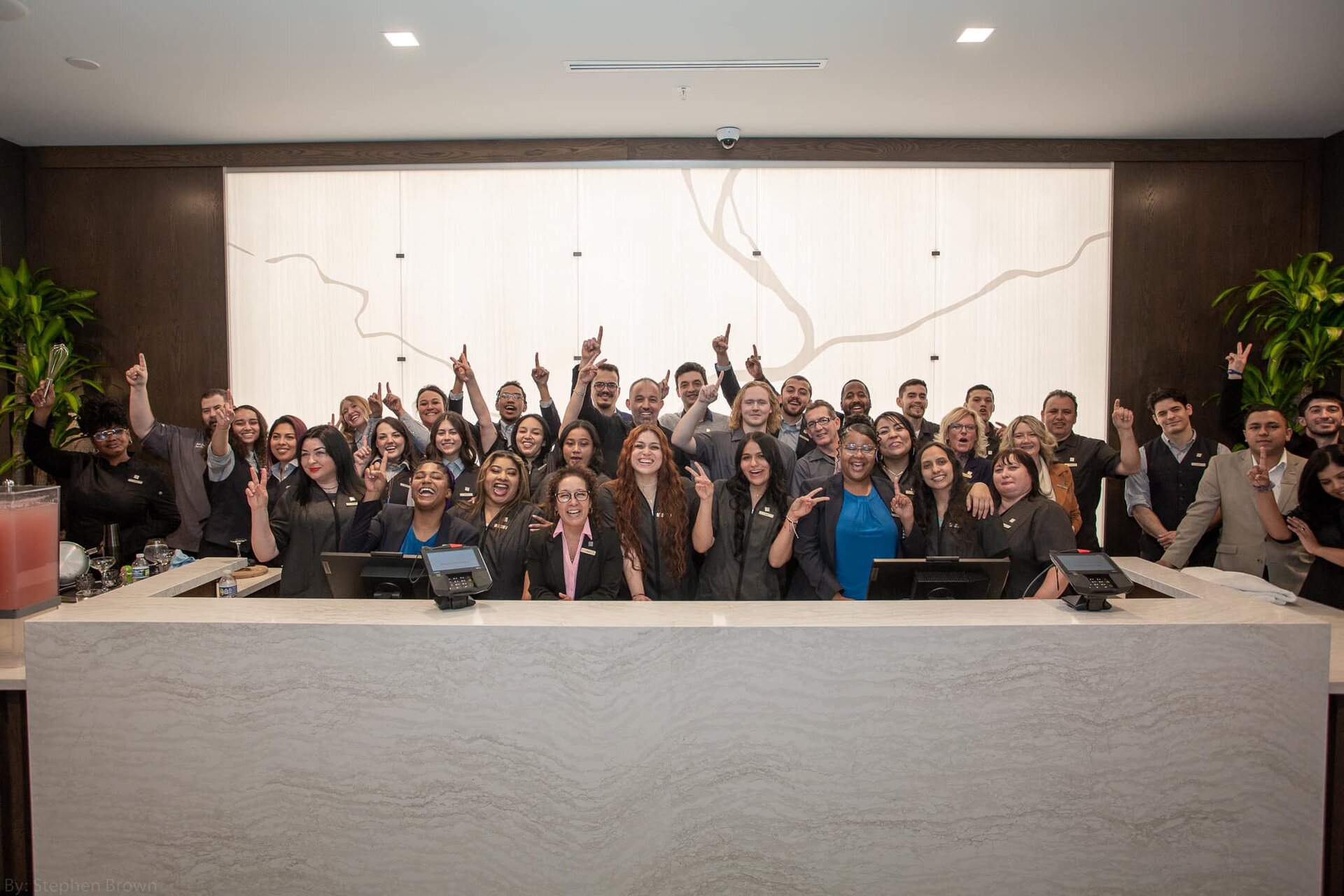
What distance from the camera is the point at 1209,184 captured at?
5.91 meters

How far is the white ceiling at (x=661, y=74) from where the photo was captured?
4.00 metres

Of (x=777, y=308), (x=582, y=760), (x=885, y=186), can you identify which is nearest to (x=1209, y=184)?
(x=885, y=186)

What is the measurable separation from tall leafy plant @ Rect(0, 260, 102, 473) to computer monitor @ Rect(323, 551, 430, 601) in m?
3.76

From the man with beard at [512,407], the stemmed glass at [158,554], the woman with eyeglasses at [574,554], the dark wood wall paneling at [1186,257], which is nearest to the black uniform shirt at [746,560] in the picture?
the woman with eyeglasses at [574,554]

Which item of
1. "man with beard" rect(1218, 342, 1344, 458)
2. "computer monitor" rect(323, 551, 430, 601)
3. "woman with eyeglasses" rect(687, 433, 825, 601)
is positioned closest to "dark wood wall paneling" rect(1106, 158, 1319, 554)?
"man with beard" rect(1218, 342, 1344, 458)

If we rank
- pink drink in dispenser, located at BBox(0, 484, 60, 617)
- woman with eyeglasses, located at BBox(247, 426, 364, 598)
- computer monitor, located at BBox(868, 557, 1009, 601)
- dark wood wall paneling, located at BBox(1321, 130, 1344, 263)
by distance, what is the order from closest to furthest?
pink drink in dispenser, located at BBox(0, 484, 60, 617), computer monitor, located at BBox(868, 557, 1009, 601), woman with eyeglasses, located at BBox(247, 426, 364, 598), dark wood wall paneling, located at BBox(1321, 130, 1344, 263)

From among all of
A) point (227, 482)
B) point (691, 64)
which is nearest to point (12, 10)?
point (227, 482)

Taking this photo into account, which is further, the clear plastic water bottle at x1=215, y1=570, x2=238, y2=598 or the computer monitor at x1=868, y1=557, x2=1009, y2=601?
the clear plastic water bottle at x1=215, y1=570, x2=238, y2=598

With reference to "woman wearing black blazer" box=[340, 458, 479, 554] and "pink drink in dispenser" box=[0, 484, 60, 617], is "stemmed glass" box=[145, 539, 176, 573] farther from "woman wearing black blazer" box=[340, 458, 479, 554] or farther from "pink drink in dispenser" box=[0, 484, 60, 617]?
"pink drink in dispenser" box=[0, 484, 60, 617]

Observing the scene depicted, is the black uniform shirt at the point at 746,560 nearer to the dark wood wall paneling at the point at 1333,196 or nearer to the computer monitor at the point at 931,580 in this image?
the computer monitor at the point at 931,580

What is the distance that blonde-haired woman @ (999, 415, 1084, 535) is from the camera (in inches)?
152

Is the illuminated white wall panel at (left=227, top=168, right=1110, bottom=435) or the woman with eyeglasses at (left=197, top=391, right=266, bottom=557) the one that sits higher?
the illuminated white wall panel at (left=227, top=168, right=1110, bottom=435)

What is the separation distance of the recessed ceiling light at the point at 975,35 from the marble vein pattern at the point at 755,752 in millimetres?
3223

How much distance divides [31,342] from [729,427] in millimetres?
4488
